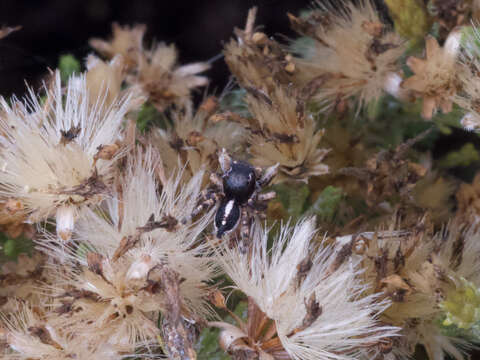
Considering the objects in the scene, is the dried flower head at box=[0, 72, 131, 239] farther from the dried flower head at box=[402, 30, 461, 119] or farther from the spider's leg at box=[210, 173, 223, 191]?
the dried flower head at box=[402, 30, 461, 119]

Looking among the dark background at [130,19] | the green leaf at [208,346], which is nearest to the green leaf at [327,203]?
the green leaf at [208,346]

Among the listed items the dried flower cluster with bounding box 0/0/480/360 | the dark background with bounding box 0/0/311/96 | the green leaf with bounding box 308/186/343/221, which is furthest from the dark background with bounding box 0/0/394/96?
the green leaf with bounding box 308/186/343/221

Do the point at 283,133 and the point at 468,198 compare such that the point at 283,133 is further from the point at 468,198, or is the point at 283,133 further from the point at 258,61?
the point at 468,198

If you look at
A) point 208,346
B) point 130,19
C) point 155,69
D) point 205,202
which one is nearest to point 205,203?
point 205,202

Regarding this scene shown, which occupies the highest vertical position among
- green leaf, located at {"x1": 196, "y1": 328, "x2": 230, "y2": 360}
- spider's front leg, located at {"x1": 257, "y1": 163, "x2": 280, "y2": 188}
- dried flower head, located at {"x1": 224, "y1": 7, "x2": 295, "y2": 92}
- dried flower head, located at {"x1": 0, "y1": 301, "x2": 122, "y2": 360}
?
dried flower head, located at {"x1": 224, "y1": 7, "x2": 295, "y2": 92}

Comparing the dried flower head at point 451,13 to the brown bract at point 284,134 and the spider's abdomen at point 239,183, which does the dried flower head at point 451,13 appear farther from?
the spider's abdomen at point 239,183

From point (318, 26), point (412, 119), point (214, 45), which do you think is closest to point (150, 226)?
point (318, 26)
